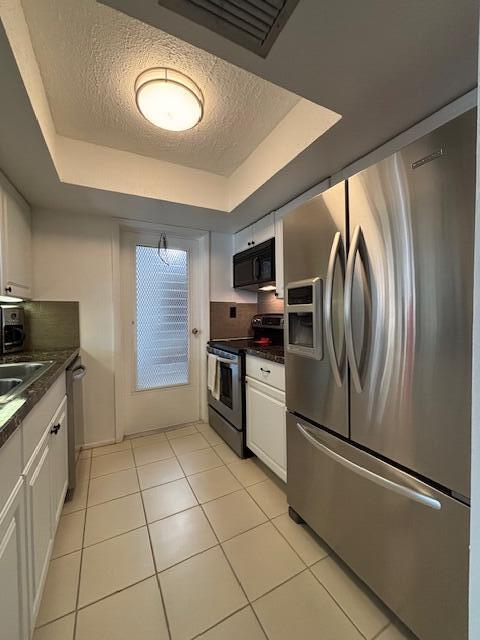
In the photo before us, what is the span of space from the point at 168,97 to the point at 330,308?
130 centimetres

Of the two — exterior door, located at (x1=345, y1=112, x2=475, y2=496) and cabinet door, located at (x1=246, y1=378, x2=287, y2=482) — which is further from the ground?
exterior door, located at (x1=345, y1=112, x2=475, y2=496)

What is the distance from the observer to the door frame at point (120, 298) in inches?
98.0

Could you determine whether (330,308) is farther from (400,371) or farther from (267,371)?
(267,371)

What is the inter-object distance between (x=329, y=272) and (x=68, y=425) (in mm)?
1825

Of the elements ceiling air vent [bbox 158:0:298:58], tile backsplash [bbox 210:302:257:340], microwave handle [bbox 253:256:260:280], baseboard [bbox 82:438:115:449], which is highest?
ceiling air vent [bbox 158:0:298:58]

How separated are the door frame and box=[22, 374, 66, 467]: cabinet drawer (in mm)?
1071

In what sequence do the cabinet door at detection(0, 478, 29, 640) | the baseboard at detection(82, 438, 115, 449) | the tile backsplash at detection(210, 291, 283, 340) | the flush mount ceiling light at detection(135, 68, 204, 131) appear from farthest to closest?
the tile backsplash at detection(210, 291, 283, 340) → the baseboard at detection(82, 438, 115, 449) → the flush mount ceiling light at detection(135, 68, 204, 131) → the cabinet door at detection(0, 478, 29, 640)

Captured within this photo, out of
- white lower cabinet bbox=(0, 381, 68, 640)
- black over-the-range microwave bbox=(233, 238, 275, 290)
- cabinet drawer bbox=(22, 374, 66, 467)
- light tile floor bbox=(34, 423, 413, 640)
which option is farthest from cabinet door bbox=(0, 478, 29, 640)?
black over-the-range microwave bbox=(233, 238, 275, 290)

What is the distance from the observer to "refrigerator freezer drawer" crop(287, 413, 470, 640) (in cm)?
83

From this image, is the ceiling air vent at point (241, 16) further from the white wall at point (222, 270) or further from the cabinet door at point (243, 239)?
the white wall at point (222, 270)

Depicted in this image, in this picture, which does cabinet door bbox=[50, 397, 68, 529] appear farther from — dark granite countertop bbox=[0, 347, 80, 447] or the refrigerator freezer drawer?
the refrigerator freezer drawer

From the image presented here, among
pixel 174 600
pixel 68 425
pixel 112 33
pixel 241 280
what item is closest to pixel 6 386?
pixel 68 425

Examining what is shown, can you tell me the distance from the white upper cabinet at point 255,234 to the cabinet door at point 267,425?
51.0 inches

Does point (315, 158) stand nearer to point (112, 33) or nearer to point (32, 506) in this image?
point (112, 33)
